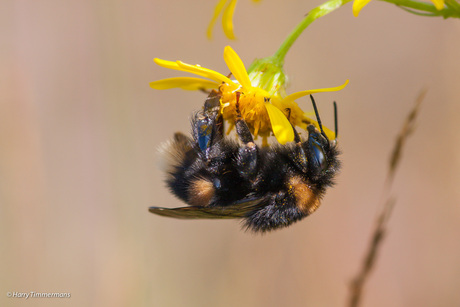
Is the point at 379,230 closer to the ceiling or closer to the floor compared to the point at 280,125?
closer to the floor

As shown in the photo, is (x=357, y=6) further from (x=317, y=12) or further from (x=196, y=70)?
(x=196, y=70)

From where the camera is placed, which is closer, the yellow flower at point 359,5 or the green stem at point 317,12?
the yellow flower at point 359,5

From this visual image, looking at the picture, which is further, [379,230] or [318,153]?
[379,230]

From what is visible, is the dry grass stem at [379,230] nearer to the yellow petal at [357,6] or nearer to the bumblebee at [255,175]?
the bumblebee at [255,175]

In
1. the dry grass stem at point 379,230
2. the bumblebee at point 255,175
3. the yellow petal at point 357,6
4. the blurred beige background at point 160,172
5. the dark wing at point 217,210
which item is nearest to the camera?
the yellow petal at point 357,6

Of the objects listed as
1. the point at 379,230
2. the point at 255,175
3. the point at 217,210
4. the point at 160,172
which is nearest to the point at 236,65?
the point at 255,175

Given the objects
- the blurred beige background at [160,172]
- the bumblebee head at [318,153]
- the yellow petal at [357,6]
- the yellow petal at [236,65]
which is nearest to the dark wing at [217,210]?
the bumblebee head at [318,153]

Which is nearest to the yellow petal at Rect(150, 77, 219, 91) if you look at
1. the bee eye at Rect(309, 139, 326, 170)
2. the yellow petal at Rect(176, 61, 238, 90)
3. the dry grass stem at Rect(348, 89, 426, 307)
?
the yellow petal at Rect(176, 61, 238, 90)
